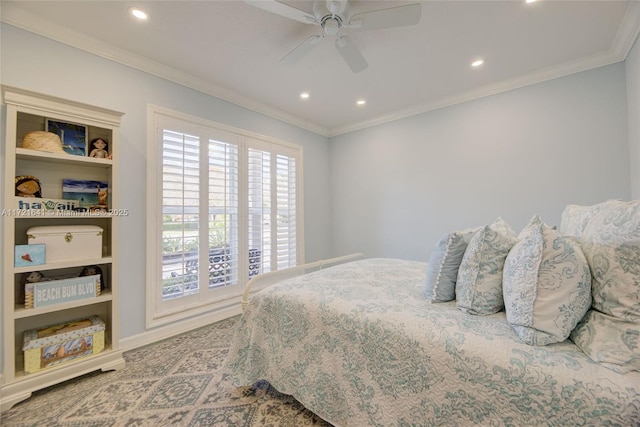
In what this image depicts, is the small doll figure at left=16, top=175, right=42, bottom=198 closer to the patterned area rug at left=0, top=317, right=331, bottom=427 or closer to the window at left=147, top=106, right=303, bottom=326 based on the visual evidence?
the window at left=147, top=106, right=303, bottom=326

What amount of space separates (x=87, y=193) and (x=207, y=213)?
102 centimetres

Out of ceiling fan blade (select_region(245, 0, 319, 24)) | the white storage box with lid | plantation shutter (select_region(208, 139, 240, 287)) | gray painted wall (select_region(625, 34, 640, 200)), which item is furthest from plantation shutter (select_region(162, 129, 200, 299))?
gray painted wall (select_region(625, 34, 640, 200))

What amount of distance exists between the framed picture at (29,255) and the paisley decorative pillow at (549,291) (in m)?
2.90

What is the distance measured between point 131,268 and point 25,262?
71 cm

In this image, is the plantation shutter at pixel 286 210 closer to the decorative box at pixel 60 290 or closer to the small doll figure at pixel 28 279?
the decorative box at pixel 60 290

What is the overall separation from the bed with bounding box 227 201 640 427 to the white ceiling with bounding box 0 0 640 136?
6.85 feet

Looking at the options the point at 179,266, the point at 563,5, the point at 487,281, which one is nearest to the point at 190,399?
the point at 179,266

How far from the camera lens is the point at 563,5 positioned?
1.83 metres

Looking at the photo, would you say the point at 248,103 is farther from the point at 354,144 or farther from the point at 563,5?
the point at 563,5

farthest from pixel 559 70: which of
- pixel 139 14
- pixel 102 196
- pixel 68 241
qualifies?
pixel 68 241

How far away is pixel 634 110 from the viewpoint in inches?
84.7

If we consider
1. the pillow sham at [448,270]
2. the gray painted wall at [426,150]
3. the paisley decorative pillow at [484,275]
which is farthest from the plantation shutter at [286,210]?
the paisley decorative pillow at [484,275]

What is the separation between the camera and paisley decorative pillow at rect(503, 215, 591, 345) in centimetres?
96

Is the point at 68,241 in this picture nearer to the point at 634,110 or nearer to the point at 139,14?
the point at 139,14
